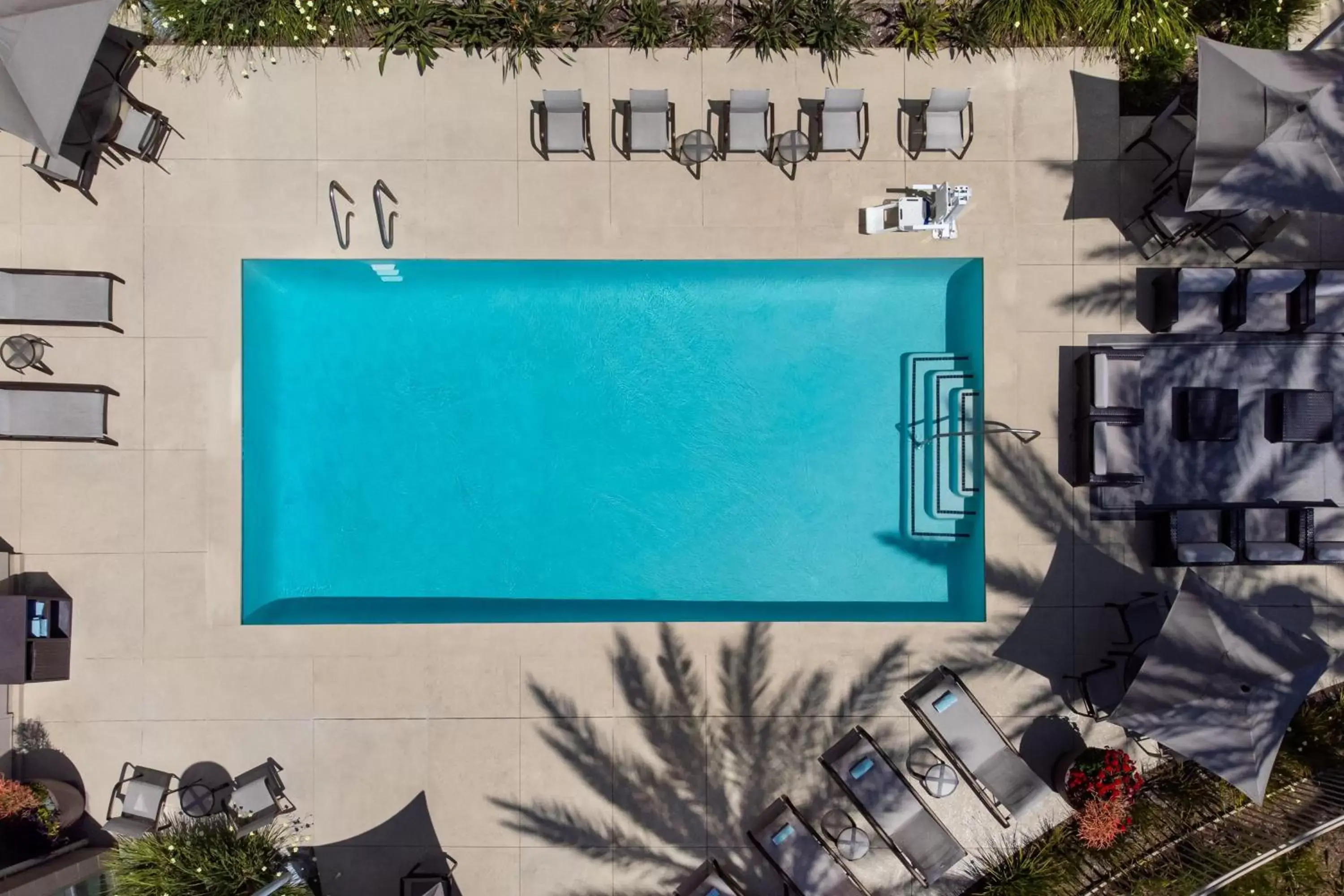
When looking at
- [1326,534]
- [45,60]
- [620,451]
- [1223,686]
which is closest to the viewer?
[45,60]

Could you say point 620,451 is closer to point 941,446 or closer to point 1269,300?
point 941,446

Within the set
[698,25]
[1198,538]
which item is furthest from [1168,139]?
[698,25]

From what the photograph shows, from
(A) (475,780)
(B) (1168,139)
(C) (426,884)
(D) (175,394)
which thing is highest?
(B) (1168,139)

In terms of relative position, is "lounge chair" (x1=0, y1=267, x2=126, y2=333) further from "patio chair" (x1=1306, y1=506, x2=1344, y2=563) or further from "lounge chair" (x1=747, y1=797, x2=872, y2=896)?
Result: "patio chair" (x1=1306, y1=506, x2=1344, y2=563)

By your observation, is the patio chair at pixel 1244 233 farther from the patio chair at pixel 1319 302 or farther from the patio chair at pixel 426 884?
the patio chair at pixel 426 884

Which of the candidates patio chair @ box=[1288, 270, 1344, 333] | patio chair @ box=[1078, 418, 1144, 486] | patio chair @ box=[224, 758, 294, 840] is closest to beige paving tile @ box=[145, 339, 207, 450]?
patio chair @ box=[224, 758, 294, 840]

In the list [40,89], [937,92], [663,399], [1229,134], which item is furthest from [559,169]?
[1229,134]

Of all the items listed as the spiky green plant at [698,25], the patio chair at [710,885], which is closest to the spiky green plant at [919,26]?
the spiky green plant at [698,25]
